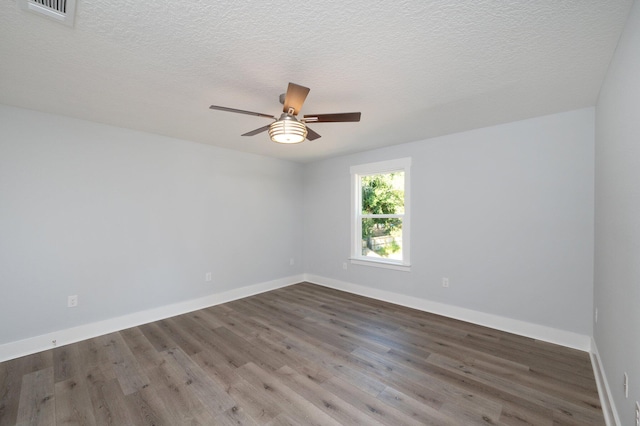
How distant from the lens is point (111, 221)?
10.5 ft

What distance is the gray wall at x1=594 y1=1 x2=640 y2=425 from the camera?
133 centimetres

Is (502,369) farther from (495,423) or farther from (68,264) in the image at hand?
(68,264)

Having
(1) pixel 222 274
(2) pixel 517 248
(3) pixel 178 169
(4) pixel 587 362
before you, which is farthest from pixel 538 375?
(3) pixel 178 169

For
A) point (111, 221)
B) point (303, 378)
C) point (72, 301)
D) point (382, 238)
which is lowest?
point (303, 378)

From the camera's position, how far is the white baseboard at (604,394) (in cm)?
168

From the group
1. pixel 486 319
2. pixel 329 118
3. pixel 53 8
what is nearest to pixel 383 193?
pixel 486 319

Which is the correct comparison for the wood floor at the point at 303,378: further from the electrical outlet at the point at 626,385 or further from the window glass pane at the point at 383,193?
the window glass pane at the point at 383,193

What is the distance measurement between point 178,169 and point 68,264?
1.63 m

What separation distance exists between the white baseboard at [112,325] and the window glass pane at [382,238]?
2020mm

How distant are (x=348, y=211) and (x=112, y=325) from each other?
3610mm

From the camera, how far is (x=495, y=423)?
5.70 ft

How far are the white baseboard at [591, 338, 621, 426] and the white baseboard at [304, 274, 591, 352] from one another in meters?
0.29

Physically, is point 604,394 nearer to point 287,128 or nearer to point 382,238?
point 382,238

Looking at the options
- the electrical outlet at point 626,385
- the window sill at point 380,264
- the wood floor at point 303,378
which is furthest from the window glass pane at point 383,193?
the electrical outlet at point 626,385
